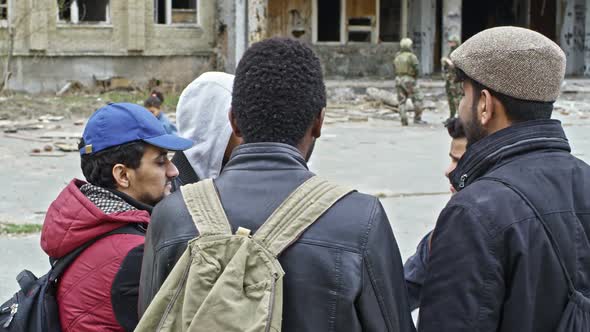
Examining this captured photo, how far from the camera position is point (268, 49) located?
2088mm

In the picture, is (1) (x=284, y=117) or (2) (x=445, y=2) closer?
(1) (x=284, y=117)

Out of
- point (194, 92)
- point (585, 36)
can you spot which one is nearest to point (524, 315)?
point (194, 92)

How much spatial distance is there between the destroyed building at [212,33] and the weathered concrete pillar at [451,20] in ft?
0.09

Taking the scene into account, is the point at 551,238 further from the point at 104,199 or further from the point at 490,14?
the point at 490,14

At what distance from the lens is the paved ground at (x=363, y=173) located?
7781 mm

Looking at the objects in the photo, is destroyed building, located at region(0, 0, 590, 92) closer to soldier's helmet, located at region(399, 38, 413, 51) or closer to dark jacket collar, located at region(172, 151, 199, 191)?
soldier's helmet, located at region(399, 38, 413, 51)

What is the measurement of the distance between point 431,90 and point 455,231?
21.7m

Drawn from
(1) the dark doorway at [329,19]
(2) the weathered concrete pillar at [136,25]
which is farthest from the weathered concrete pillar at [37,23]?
(1) the dark doorway at [329,19]

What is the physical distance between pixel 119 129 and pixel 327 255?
3.36 ft

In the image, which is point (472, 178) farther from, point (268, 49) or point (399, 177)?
point (399, 177)

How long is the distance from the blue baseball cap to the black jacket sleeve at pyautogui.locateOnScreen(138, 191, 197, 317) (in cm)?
66

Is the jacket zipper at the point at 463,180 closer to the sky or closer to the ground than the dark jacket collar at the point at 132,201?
closer to the sky

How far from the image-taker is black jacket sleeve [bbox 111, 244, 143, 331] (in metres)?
2.30

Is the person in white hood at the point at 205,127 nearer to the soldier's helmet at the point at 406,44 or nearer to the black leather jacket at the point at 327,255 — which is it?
the black leather jacket at the point at 327,255
